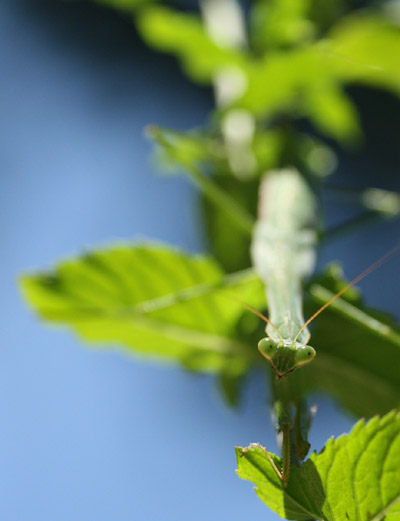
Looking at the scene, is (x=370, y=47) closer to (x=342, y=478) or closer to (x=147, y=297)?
(x=147, y=297)

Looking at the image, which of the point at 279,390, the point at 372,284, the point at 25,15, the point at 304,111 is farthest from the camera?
the point at 25,15

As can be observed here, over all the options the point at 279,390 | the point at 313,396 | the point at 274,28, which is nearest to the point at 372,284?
the point at 274,28

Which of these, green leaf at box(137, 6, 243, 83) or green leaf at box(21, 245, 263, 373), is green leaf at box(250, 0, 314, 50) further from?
green leaf at box(21, 245, 263, 373)

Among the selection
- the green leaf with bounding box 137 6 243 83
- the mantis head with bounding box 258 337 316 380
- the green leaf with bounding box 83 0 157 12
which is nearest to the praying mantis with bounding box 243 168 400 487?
the mantis head with bounding box 258 337 316 380

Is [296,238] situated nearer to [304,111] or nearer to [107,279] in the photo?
[107,279]

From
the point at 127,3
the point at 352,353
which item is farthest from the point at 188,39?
the point at 352,353

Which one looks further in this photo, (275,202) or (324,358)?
(275,202)
